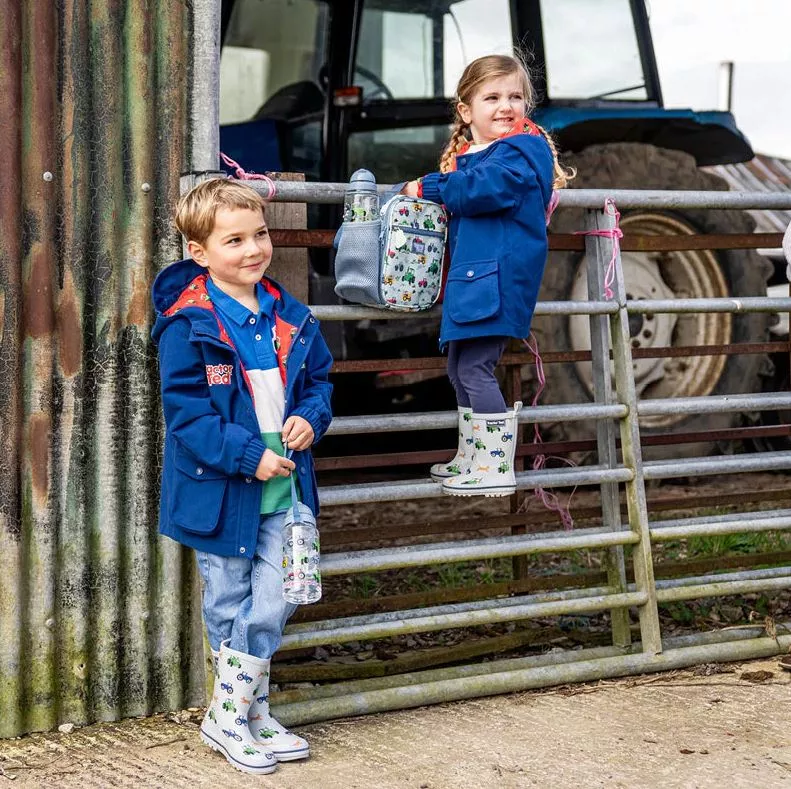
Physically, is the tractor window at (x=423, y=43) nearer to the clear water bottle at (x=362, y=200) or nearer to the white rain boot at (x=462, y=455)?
the clear water bottle at (x=362, y=200)

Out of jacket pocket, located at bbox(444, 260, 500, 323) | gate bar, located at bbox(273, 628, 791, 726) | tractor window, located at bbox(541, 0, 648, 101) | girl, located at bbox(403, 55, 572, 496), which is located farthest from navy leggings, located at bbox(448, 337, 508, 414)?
tractor window, located at bbox(541, 0, 648, 101)

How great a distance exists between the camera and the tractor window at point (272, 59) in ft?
20.2

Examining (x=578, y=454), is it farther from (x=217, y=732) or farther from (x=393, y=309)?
(x=217, y=732)

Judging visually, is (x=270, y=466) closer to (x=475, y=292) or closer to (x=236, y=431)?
(x=236, y=431)

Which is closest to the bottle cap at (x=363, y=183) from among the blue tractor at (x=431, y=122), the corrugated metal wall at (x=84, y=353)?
the corrugated metal wall at (x=84, y=353)

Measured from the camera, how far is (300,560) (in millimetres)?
2635

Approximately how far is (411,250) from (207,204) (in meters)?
0.59

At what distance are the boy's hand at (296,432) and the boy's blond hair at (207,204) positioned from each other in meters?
0.48

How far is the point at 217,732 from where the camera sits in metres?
2.78

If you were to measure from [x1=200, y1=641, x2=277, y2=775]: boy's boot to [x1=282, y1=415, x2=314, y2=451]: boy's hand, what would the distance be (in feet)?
1.68

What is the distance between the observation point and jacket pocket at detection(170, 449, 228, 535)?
8.63ft

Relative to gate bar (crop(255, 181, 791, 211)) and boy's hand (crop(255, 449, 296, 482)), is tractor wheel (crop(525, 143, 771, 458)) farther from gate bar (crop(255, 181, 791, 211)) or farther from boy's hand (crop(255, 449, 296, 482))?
boy's hand (crop(255, 449, 296, 482))

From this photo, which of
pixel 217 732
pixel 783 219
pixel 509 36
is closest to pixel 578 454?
pixel 509 36

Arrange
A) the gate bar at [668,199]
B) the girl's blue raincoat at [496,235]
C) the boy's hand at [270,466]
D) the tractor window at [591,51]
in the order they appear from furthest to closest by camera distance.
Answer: the tractor window at [591,51], the gate bar at [668,199], the girl's blue raincoat at [496,235], the boy's hand at [270,466]
